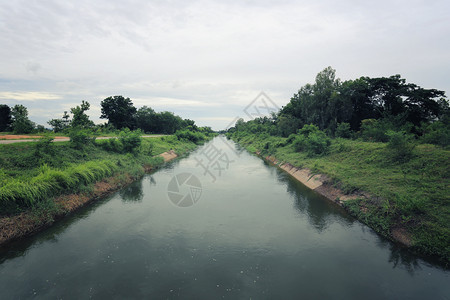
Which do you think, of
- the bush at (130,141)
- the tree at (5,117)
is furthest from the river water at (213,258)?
the tree at (5,117)

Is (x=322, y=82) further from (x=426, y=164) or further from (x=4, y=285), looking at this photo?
(x=4, y=285)

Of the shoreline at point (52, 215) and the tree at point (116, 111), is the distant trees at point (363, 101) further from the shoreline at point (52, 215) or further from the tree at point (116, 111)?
the tree at point (116, 111)

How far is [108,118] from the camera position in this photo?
55156 mm

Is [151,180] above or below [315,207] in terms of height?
below

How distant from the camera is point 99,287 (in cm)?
664

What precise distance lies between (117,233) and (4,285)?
12.4 ft

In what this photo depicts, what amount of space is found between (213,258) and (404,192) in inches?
377

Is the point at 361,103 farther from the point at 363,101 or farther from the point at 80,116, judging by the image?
the point at 80,116

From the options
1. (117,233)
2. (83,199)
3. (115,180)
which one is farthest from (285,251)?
(115,180)

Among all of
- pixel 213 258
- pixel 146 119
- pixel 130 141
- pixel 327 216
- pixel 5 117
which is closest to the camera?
pixel 213 258

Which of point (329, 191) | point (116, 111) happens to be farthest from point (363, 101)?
point (116, 111)

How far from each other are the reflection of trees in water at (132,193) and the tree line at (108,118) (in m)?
7.88

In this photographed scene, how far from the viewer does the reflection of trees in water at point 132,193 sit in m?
14.6

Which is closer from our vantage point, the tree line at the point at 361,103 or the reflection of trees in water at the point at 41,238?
the reflection of trees in water at the point at 41,238
